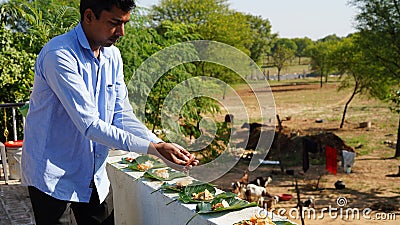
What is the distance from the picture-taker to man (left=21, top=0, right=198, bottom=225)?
4.08ft

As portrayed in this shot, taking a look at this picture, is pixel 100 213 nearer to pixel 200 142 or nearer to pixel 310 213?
pixel 200 142

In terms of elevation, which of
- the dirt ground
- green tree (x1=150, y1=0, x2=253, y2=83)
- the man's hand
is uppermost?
green tree (x1=150, y1=0, x2=253, y2=83)

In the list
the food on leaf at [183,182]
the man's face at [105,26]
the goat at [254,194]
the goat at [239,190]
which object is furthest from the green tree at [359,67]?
the man's face at [105,26]

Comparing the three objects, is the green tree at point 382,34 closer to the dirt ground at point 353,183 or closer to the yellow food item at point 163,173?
the dirt ground at point 353,183

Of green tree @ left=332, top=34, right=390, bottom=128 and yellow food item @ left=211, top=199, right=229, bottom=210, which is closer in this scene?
yellow food item @ left=211, top=199, right=229, bottom=210

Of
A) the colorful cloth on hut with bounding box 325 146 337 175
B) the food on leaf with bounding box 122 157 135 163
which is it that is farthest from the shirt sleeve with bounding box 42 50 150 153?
the colorful cloth on hut with bounding box 325 146 337 175

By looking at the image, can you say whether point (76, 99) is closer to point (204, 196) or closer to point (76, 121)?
point (76, 121)

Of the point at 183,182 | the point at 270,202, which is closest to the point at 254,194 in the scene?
the point at 270,202

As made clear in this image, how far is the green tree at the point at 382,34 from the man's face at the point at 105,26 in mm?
10593

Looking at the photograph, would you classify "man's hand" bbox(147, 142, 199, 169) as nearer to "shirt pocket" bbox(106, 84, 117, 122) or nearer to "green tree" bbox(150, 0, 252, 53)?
"shirt pocket" bbox(106, 84, 117, 122)

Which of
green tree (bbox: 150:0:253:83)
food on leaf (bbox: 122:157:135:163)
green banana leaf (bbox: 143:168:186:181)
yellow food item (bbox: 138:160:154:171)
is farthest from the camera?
green tree (bbox: 150:0:253:83)

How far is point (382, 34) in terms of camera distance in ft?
37.0

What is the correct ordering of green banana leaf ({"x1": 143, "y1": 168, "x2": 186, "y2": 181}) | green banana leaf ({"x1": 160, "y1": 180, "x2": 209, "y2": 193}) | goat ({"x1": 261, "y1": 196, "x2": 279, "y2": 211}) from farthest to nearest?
1. goat ({"x1": 261, "y1": 196, "x2": 279, "y2": 211})
2. green banana leaf ({"x1": 143, "y1": 168, "x2": 186, "y2": 181})
3. green banana leaf ({"x1": 160, "y1": 180, "x2": 209, "y2": 193})

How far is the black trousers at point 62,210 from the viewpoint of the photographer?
1.36 metres
